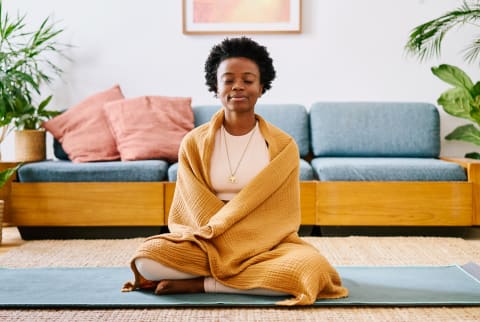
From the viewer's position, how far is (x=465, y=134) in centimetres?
402

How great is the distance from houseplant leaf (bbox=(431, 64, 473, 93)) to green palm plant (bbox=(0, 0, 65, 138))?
250cm

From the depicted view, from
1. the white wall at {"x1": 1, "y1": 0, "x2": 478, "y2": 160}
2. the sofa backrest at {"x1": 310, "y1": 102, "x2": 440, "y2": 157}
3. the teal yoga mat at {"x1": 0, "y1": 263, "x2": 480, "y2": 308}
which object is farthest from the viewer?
the white wall at {"x1": 1, "y1": 0, "x2": 478, "y2": 160}

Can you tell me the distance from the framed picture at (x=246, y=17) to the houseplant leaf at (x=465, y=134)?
1.28 metres

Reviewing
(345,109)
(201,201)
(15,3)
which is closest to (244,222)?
(201,201)

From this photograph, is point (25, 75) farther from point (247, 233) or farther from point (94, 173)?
point (247, 233)

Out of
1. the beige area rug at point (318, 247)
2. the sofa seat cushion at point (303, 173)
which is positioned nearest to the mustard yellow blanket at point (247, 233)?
the beige area rug at point (318, 247)

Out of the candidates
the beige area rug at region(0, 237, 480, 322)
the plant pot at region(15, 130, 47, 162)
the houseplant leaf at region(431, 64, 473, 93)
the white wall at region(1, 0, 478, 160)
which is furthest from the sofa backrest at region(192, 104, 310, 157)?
the plant pot at region(15, 130, 47, 162)

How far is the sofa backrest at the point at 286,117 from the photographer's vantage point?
4.02 m

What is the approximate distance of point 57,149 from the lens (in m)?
4.03

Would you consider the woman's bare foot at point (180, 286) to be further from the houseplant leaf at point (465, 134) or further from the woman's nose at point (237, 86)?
the houseplant leaf at point (465, 134)

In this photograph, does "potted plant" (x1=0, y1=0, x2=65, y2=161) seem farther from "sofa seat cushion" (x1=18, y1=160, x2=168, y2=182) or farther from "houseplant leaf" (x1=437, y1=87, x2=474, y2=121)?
"houseplant leaf" (x1=437, y1=87, x2=474, y2=121)

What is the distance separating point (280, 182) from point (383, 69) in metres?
2.25

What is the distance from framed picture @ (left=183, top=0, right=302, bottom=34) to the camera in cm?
430

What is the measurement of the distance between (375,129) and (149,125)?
148 cm
